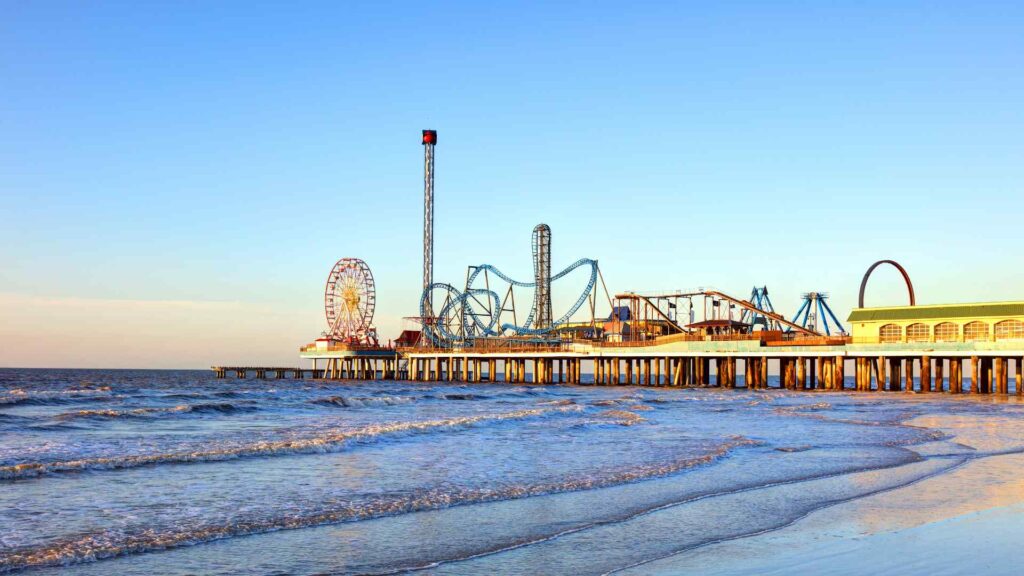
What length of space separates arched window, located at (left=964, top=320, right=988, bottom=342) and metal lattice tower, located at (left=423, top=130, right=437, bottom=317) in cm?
6606

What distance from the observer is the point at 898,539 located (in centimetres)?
966

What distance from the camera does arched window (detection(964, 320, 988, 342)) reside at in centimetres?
5012

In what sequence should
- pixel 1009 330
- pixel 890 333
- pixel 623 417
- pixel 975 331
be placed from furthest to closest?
pixel 890 333, pixel 975 331, pixel 1009 330, pixel 623 417

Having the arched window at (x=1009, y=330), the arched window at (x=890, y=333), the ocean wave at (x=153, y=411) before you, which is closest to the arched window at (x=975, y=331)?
the arched window at (x=1009, y=330)

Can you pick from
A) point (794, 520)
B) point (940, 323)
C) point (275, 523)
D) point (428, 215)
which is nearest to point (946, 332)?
point (940, 323)

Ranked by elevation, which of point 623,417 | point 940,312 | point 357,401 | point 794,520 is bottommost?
point 357,401

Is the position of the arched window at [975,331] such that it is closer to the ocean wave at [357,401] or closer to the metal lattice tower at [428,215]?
the ocean wave at [357,401]

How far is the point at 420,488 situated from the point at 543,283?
8334 centimetres

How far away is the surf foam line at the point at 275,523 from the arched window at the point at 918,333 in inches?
1667

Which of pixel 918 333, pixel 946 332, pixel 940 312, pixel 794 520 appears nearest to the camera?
pixel 794 520

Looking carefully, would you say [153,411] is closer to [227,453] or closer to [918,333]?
[227,453]

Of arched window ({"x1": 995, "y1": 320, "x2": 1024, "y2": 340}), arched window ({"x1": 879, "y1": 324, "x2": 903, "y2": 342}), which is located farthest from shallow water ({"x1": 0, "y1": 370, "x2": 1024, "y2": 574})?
arched window ({"x1": 879, "y1": 324, "x2": 903, "y2": 342})

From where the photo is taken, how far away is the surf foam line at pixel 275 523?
8875 mm

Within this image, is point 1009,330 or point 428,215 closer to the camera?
point 1009,330
